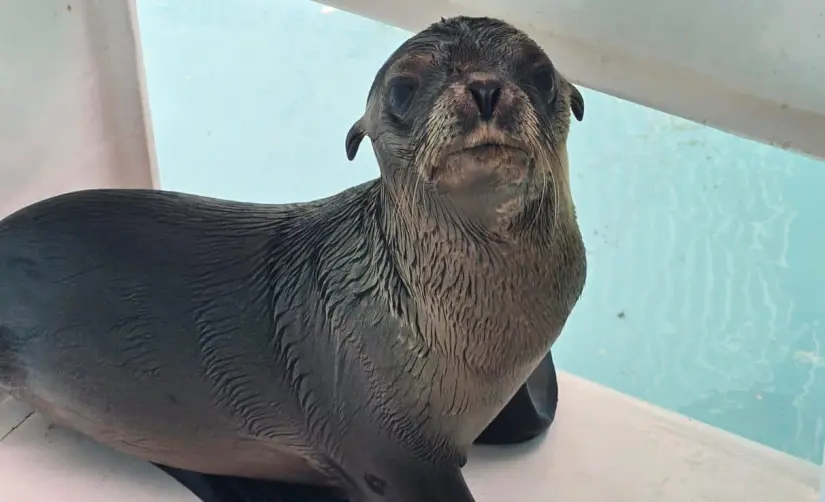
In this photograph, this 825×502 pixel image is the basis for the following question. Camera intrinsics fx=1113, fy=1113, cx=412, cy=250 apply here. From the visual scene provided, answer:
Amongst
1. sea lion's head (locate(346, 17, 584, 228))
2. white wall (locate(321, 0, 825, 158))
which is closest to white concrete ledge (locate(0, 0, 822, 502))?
white wall (locate(321, 0, 825, 158))

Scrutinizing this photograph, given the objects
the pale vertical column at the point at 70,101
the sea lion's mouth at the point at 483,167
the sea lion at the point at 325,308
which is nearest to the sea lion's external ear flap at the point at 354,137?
the sea lion at the point at 325,308

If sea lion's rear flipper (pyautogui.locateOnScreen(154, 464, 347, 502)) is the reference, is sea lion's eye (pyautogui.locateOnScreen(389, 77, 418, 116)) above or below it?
above

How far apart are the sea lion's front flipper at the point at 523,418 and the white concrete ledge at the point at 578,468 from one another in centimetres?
1

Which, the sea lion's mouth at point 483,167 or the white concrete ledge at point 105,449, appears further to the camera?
the white concrete ledge at point 105,449

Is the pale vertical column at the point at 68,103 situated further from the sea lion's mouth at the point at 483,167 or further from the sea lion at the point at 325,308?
the sea lion's mouth at the point at 483,167

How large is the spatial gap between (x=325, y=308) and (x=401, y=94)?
20 centimetres

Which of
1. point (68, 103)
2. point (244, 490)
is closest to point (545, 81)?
point (244, 490)

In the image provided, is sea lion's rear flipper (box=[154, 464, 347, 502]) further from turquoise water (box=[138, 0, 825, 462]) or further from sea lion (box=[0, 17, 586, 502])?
turquoise water (box=[138, 0, 825, 462])

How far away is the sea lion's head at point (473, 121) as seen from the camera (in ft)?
2.14

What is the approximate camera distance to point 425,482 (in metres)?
0.84

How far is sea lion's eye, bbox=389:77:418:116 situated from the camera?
0.70m

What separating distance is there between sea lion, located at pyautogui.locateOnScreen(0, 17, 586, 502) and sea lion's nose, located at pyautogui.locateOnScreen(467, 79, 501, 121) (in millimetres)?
24

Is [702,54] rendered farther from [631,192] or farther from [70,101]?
[70,101]

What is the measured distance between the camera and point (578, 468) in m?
1.01
